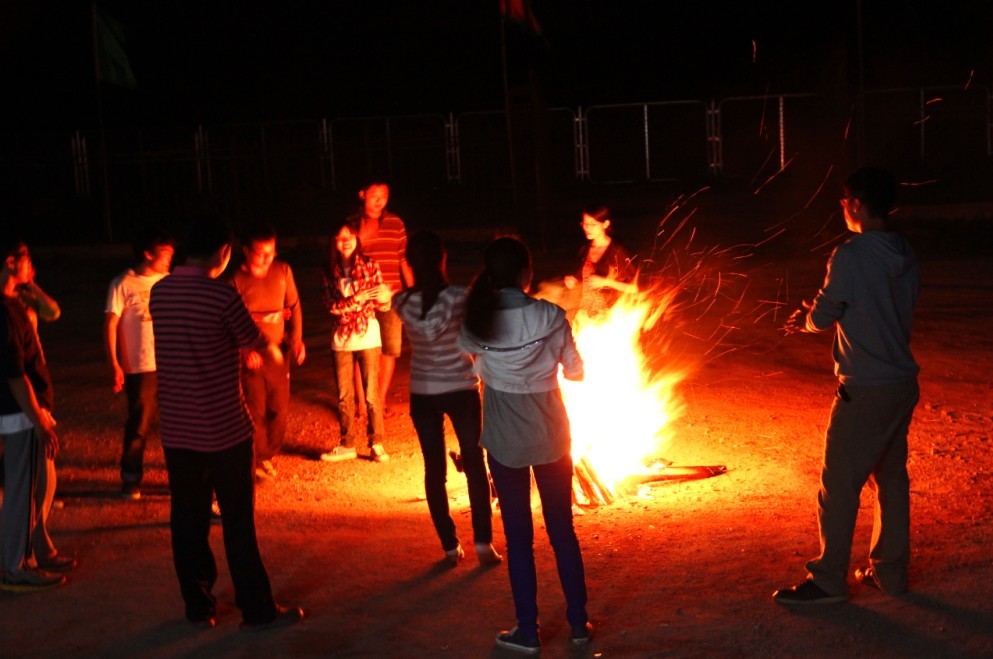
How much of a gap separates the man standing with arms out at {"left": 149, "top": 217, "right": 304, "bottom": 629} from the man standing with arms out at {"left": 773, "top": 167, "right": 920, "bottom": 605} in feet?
7.85

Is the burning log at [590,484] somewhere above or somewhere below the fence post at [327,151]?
below

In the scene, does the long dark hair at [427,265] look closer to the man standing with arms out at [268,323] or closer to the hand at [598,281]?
the man standing with arms out at [268,323]

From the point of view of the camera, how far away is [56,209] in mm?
27812

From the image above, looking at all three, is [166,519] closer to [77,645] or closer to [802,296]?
[77,645]

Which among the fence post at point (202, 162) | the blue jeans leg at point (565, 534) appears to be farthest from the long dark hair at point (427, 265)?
the fence post at point (202, 162)

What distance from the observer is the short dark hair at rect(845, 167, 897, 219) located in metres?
5.17

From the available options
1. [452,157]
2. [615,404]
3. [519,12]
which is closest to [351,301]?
[615,404]

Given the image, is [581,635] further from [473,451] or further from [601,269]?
[601,269]

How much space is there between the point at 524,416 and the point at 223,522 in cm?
148

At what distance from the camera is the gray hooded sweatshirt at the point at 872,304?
5.08m

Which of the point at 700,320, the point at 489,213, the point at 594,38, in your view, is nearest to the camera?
the point at 700,320

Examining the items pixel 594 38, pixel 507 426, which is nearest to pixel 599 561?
pixel 507 426

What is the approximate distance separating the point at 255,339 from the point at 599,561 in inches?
84.2

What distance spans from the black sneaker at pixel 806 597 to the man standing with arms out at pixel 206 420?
7.15 ft
